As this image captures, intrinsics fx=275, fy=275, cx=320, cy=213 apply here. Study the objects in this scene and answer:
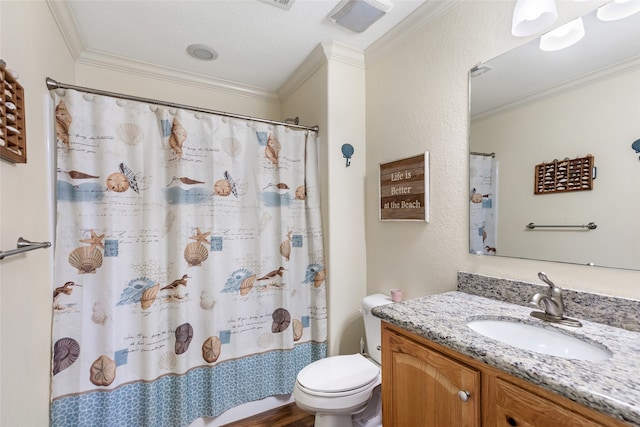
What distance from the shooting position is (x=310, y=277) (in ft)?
6.41

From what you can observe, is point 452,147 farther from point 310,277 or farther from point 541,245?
point 310,277

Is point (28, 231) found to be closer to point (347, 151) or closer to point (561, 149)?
point (347, 151)

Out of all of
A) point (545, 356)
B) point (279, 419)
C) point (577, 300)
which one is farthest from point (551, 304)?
point (279, 419)

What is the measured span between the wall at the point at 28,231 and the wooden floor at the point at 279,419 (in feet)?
3.35

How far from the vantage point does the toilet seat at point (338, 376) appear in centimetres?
130

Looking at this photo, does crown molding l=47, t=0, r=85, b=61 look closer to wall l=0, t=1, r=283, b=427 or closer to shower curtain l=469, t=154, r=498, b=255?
wall l=0, t=1, r=283, b=427

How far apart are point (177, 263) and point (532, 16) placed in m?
2.01

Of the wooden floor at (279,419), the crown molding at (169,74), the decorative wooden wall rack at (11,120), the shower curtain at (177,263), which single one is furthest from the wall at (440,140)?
the decorative wooden wall rack at (11,120)

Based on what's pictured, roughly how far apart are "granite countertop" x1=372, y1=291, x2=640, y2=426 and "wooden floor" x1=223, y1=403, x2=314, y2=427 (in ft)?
3.89

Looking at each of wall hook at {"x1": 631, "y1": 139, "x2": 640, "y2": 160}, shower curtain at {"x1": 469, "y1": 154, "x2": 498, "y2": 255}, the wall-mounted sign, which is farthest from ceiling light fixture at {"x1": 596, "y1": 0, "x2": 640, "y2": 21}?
the wall-mounted sign

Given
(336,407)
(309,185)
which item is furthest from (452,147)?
(336,407)

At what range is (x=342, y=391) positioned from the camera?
51.1 inches

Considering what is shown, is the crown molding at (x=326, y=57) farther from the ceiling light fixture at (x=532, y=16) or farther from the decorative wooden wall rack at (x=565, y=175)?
the decorative wooden wall rack at (x=565, y=175)

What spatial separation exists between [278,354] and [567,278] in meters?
1.63
